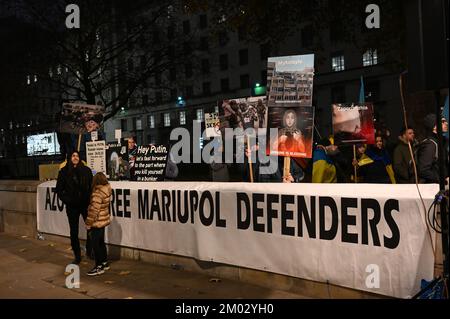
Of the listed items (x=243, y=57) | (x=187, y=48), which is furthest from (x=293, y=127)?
(x=243, y=57)

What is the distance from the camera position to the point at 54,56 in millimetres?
24047

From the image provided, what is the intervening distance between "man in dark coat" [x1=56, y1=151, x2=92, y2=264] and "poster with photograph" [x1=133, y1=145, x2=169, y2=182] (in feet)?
4.21

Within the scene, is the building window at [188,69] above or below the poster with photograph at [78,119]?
above

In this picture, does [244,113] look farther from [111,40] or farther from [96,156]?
[111,40]

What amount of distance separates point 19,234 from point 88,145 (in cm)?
300

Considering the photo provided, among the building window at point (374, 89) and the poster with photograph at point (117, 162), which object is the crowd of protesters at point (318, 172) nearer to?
the poster with photograph at point (117, 162)

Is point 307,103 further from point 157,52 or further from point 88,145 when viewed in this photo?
point 157,52

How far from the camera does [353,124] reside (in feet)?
21.8

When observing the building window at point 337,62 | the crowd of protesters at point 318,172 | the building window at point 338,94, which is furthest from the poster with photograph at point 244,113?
the building window at point 338,94

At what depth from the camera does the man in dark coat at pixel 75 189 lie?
305 inches

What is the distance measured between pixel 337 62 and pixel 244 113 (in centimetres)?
4587

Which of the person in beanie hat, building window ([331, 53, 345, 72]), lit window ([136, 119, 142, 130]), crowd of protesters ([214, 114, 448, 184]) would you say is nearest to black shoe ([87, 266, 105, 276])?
crowd of protesters ([214, 114, 448, 184])

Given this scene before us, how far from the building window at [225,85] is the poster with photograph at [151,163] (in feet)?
182
